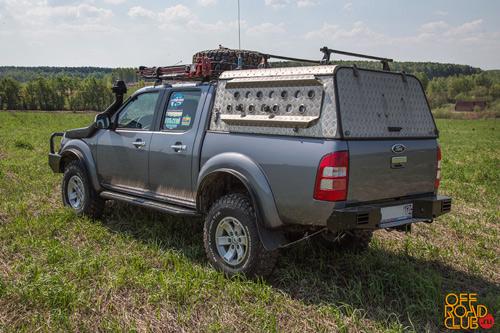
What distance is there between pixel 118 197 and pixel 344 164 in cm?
309

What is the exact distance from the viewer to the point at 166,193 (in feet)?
16.0

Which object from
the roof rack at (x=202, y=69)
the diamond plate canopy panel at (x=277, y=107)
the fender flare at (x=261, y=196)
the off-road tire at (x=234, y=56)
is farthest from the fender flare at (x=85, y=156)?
the fender flare at (x=261, y=196)

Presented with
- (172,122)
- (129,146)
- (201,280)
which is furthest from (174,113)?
(201,280)

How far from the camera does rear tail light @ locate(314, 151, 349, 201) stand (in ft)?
11.2

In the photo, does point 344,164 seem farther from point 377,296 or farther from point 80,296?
point 80,296

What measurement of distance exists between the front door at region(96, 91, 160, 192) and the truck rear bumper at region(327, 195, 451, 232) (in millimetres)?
2531

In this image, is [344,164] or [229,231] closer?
[344,164]

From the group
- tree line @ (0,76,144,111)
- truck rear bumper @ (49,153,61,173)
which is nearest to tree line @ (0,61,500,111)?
tree line @ (0,76,144,111)

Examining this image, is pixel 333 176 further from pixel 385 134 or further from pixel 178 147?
pixel 178 147

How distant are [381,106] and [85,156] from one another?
157 inches

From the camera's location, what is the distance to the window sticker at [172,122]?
191 inches

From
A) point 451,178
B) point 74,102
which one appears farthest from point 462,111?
point 74,102

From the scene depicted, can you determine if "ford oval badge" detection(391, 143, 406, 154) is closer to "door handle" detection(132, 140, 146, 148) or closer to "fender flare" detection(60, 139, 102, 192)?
"door handle" detection(132, 140, 146, 148)

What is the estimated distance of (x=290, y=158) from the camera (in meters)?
3.64
